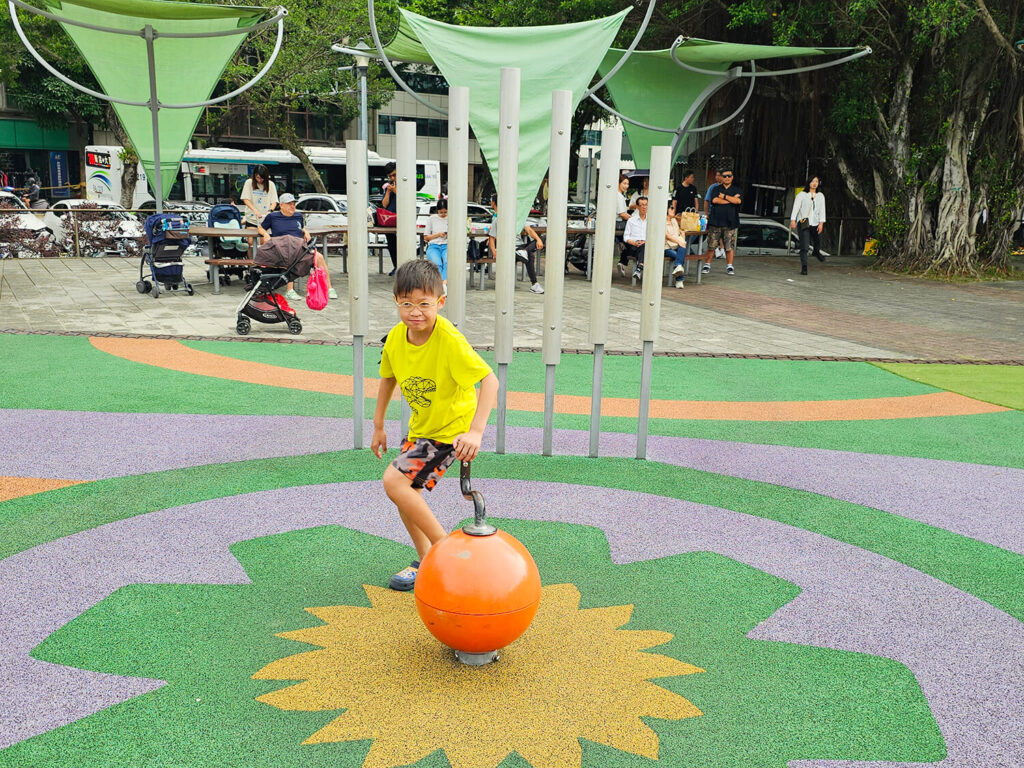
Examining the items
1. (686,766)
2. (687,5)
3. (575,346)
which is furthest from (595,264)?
(687,5)

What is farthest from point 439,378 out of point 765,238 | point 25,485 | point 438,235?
point 765,238

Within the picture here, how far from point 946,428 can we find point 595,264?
11.8 ft

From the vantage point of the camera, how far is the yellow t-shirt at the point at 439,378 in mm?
3787

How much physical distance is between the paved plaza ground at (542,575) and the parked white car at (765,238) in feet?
50.6

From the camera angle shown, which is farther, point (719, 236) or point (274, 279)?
point (719, 236)

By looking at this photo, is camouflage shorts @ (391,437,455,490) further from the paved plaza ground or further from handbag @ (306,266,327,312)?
handbag @ (306,266,327,312)

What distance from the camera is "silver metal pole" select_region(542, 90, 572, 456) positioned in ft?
19.0

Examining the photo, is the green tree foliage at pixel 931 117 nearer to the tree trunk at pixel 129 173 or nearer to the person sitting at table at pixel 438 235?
the person sitting at table at pixel 438 235

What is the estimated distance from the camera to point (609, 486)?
19.3 ft

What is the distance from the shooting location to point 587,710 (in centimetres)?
325

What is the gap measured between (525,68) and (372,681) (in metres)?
5.83

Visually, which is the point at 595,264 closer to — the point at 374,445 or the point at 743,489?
the point at 743,489

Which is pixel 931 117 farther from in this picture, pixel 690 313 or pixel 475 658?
pixel 475 658

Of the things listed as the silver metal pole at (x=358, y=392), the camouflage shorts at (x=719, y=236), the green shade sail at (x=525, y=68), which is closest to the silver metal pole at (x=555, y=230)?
the green shade sail at (x=525, y=68)
